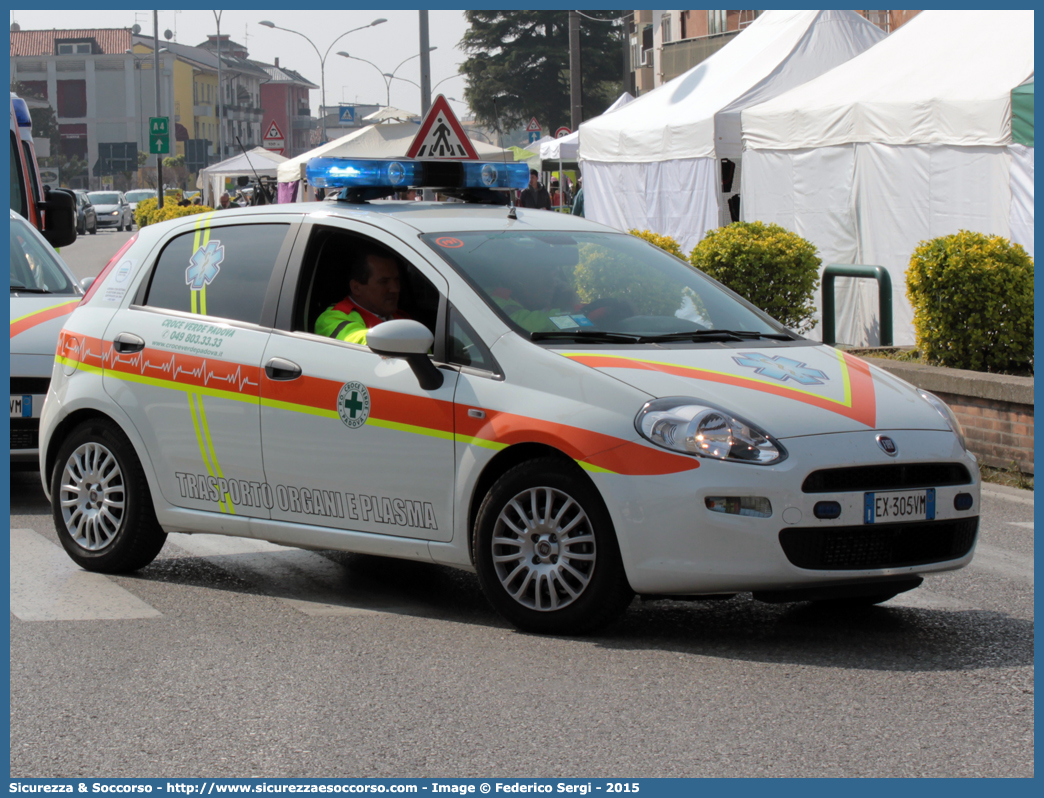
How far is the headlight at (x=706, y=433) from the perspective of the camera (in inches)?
198

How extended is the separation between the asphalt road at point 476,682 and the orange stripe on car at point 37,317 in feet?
8.00

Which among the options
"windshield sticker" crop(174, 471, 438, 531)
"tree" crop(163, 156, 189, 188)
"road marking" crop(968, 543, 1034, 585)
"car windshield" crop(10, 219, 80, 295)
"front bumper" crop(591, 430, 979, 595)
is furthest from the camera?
"tree" crop(163, 156, 189, 188)

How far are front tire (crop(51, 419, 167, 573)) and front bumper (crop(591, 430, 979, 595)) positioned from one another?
238cm

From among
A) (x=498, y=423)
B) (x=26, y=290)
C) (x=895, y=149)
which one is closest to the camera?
(x=498, y=423)

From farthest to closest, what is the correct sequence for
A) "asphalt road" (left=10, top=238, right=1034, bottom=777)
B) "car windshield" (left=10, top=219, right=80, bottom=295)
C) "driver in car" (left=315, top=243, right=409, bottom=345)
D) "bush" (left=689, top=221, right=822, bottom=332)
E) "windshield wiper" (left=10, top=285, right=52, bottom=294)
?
1. "bush" (left=689, top=221, right=822, bottom=332)
2. "car windshield" (left=10, top=219, right=80, bottom=295)
3. "windshield wiper" (left=10, top=285, right=52, bottom=294)
4. "driver in car" (left=315, top=243, right=409, bottom=345)
5. "asphalt road" (left=10, top=238, right=1034, bottom=777)

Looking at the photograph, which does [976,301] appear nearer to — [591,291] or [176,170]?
[591,291]

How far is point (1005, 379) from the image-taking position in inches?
368

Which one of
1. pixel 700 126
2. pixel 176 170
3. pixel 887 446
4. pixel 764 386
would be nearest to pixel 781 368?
pixel 764 386

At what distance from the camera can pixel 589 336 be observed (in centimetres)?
566

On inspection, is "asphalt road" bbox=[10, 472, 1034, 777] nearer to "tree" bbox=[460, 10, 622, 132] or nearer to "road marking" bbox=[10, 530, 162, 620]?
"road marking" bbox=[10, 530, 162, 620]

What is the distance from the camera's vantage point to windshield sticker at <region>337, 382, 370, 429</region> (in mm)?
5762

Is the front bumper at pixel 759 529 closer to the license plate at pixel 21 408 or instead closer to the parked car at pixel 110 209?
the license plate at pixel 21 408

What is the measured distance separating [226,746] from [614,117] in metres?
17.9

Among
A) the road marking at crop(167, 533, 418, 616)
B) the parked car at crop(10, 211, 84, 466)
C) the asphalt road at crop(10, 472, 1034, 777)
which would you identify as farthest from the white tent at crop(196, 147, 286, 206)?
the asphalt road at crop(10, 472, 1034, 777)
